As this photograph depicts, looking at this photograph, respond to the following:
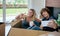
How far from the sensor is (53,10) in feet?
16.0

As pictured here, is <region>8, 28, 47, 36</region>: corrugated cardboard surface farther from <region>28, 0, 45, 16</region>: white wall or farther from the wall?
<region>28, 0, 45, 16</region>: white wall

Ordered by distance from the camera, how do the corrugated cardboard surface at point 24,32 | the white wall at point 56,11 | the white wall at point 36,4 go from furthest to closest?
the white wall at point 36,4, the white wall at point 56,11, the corrugated cardboard surface at point 24,32

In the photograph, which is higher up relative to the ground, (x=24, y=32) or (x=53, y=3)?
(x=53, y=3)

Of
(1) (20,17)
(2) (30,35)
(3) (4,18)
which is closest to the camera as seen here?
(2) (30,35)

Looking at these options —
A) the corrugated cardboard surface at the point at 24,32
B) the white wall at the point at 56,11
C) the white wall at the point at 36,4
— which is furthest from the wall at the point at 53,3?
the corrugated cardboard surface at the point at 24,32

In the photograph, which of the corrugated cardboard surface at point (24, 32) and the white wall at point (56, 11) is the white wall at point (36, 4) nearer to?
the white wall at point (56, 11)

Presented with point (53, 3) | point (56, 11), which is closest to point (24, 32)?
point (53, 3)

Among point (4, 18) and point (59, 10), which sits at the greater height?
point (59, 10)

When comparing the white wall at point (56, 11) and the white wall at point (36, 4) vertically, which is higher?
the white wall at point (36, 4)

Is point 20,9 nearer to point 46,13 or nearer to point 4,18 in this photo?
point 4,18

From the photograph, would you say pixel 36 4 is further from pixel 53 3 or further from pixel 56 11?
pixel 53 3

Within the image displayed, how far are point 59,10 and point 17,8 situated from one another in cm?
228

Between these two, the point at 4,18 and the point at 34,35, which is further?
the point at 4,18

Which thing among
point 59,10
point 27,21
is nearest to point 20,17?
point 27,21
